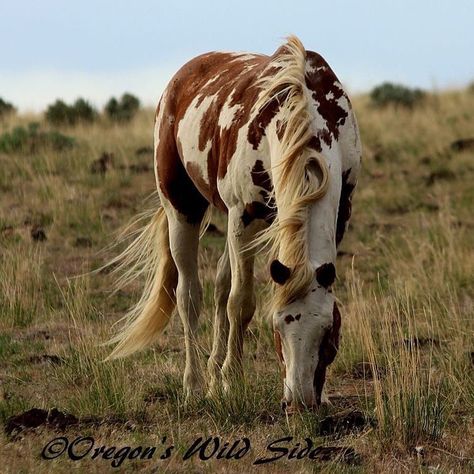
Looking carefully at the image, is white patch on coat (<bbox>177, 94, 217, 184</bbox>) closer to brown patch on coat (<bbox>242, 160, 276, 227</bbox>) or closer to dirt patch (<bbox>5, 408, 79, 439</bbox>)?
brown patch on coat (<bbox>242, 160, 276, 227</bbox>)

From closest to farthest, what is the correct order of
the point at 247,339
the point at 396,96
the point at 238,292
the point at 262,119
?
the point at 262,119, the point at 238,292, the point at 247,339, the point at 396,96

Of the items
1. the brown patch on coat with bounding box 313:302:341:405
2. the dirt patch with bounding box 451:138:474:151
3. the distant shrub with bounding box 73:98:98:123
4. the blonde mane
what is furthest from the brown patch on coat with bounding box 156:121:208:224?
the distant shrub with bounding box 73:98:98:123

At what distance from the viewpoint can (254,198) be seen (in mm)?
5551

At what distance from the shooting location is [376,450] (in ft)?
15.7

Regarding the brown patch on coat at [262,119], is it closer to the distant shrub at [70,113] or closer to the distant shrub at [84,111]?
the distant shrub at [70,113]

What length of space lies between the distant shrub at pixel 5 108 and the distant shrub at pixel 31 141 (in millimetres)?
4193

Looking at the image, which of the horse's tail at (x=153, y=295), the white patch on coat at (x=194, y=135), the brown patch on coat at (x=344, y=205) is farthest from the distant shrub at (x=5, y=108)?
the brown patch on coat at (x=344, y=205)

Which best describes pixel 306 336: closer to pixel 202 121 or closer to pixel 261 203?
pixel 261 203

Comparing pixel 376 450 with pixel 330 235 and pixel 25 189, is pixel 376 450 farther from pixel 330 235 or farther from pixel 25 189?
pixel 25 189

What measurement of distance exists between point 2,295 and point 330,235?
4.07 meters

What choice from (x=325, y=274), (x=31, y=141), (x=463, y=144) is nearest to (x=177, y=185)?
(x=325, y=274)

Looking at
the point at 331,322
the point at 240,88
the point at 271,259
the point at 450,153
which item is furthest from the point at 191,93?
the point at 450,153

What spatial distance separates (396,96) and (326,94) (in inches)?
618

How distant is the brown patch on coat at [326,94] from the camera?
17.7ft
